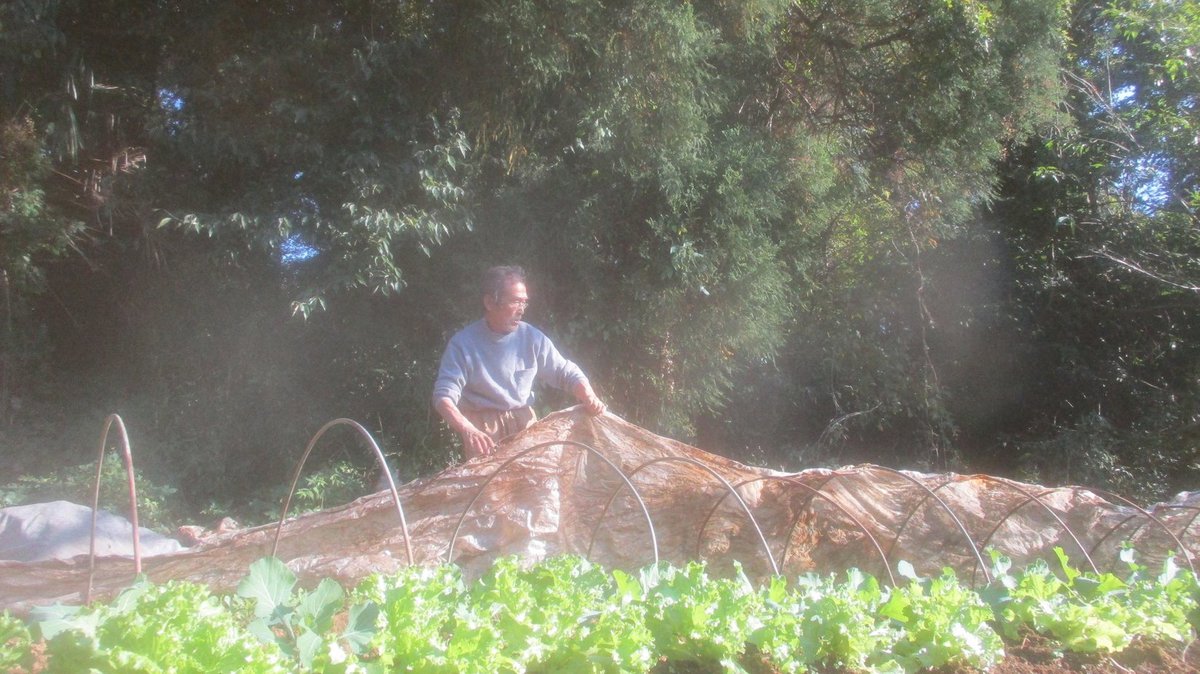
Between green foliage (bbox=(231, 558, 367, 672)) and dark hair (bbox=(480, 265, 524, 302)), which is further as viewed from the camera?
dark hair (bbox=(480, 265, 524, 302))

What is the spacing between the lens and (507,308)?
4027 mm

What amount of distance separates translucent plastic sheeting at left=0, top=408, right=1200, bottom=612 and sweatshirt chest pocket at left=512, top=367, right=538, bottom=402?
46cm

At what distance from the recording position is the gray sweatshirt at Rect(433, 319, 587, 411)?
4.00m

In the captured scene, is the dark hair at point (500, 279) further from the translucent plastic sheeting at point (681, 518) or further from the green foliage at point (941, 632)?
the green foliage at point (941, 632)

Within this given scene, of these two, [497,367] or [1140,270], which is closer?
[497,367]

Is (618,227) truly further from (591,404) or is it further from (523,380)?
(591,404)

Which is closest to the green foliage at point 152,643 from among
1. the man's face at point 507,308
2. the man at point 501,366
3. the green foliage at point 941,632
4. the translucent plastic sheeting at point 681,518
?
the translucent plastic sheeting at point 681,518

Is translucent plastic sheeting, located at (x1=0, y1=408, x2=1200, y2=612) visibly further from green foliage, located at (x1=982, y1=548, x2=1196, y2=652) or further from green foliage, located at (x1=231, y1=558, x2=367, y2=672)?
green foliage, located at (x1=231, y1=558, x2=367, y2=672)

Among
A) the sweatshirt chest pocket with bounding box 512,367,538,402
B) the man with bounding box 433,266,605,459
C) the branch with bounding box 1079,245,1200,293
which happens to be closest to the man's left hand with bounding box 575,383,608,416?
the man with bounding box 433,266,605,459

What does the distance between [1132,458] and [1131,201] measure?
7.18 ft

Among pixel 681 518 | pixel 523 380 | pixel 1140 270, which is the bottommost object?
pixel 681 518

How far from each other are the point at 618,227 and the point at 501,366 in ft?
7.01

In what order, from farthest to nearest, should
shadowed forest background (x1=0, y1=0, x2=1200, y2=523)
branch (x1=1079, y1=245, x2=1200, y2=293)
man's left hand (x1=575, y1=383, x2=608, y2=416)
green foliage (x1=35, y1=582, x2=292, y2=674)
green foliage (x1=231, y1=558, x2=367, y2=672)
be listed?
branch (x1=1079, y1=245, x2=1200, y2=293)
shadowed forest background (x1=0, y1=0, x2=1200, y2=523)
man's left hand (x1=575, y1=383, x2=608, y2=416)
green foliage (x1=231, y1=558, x2=367, y2=672)
green foliage (x1=35, y1=582, x2=292, y2=674)

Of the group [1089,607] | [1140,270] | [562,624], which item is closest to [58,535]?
[562,624]
